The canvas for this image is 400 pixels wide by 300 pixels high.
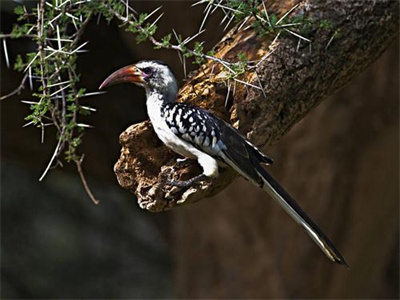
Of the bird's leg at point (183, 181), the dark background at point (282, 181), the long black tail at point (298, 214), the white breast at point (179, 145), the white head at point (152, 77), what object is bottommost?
the dark background at point (282, 181)

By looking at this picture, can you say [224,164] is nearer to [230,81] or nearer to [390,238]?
[230,81]

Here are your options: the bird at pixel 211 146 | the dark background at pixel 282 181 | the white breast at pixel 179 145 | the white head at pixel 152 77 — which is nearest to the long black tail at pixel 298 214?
the bird at pixel 211 146

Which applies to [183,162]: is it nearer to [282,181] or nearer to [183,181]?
[183,181]

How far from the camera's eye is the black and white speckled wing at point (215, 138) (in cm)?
177

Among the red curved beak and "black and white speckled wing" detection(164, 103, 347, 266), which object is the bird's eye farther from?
"black and white speckled wing" detection(164, 103, 347, 266)

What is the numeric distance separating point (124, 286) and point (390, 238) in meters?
1.98

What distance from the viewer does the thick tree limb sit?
1824mm

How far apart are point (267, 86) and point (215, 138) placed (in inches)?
7.5

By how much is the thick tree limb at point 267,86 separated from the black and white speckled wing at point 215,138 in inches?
2.7

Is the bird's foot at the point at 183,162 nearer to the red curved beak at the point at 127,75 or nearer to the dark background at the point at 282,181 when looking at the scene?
the red curved beak at the point at 127,75

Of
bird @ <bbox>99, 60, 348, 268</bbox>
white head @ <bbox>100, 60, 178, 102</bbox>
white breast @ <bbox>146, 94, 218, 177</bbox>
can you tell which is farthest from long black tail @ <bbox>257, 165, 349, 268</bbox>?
white head @ <bbox>100, 60, 178, 102</bbox>

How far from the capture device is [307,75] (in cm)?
196

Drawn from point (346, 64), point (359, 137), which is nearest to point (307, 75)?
point (346, 64)

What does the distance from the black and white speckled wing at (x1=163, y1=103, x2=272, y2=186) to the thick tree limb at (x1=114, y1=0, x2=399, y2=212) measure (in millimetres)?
69
